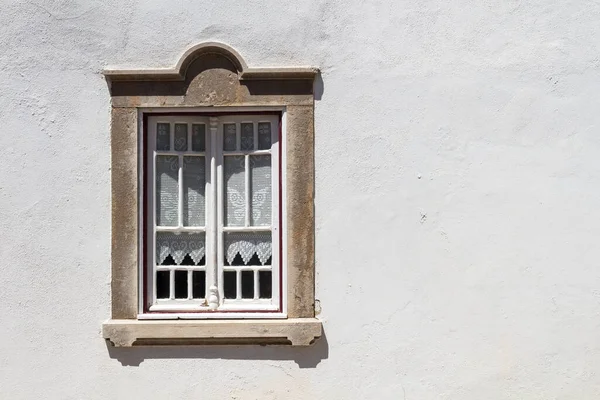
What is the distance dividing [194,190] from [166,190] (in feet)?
0.69

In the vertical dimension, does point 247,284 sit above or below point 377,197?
below

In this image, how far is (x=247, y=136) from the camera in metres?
5.84

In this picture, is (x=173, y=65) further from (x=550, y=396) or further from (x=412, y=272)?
(x=550, y=396)

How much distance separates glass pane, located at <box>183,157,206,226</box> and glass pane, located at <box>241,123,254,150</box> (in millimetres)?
344

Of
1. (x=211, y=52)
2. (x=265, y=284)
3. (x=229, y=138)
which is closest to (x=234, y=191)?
(x=229, y=138)

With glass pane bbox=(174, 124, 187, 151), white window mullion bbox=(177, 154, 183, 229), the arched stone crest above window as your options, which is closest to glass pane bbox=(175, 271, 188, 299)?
white window mullion bbox=(177, 154, 183, 229)

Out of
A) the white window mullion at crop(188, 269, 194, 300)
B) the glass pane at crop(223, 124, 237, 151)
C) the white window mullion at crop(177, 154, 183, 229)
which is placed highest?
the glass pane at crop(223, 124, 237, 151)

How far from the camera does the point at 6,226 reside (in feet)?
18.8

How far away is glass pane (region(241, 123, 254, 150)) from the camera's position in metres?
5.83

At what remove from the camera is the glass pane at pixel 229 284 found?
5.83m

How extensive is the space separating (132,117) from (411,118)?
2069 millimetres

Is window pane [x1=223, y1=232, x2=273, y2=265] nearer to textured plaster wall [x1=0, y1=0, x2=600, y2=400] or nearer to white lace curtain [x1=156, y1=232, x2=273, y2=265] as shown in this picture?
white lace curtain [x1=156, y1=232, x2=273, y2=265]

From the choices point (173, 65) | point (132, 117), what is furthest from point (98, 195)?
point (173, 65)

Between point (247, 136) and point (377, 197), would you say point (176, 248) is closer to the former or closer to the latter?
point (247, 136)
